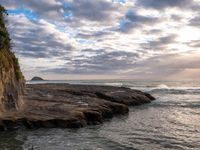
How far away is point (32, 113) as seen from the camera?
2577 centimetres

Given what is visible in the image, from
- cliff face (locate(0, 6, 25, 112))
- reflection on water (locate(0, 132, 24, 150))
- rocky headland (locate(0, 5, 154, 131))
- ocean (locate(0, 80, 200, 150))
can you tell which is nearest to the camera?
reflection on water (locate(0, 132, 24, 150))

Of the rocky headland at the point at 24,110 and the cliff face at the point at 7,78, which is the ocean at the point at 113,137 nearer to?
the rocky headland at the point at 24,110

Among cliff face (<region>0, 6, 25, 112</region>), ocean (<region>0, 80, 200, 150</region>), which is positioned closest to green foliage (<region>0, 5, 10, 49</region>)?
cliff face (<region>0, 6, 25, 112</region>)

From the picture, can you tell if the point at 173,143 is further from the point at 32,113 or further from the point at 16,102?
the point at 16,102

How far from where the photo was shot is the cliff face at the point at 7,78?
2486 cm

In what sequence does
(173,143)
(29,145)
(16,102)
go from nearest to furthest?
(29,145), (173,143), (16,102)

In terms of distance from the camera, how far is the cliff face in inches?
979

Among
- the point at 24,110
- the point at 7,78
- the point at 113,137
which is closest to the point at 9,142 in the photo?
the point at 113,137

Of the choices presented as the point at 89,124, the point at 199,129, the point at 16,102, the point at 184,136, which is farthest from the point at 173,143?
the point at 16,102

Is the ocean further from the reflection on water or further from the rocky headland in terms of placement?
the rocky headland

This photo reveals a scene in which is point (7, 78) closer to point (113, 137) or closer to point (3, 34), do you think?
point (3, 34)

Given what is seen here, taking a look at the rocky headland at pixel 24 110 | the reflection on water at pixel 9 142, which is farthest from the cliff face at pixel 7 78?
the reflection on water at pixel 9 142

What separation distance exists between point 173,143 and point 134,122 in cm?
910

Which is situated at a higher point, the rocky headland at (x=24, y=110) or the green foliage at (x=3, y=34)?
the green foliage at (x=3, y=34)
